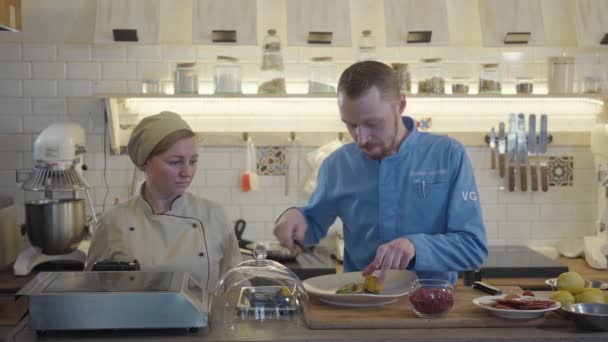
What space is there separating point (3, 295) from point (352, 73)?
243 cm

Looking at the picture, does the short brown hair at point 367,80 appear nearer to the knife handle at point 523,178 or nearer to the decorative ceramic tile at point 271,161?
the decorative ceramic tile at point 271,161

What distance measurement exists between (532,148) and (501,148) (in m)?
0.19

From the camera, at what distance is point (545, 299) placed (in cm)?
248

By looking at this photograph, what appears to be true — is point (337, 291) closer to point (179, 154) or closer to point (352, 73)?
point (352, 73)

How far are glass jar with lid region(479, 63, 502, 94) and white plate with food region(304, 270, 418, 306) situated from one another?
2354mm

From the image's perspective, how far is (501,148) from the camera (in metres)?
5.07

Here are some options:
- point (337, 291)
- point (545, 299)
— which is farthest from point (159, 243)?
point (545, 299)

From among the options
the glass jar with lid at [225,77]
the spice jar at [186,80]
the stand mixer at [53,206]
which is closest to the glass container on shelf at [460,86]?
the glass jar with lid at [225,77]

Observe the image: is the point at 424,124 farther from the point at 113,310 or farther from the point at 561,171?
the point at 113,310

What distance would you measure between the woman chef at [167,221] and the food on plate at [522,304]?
1.29 m

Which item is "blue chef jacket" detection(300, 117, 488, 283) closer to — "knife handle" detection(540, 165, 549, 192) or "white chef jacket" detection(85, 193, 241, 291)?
"white chef jacket" detection(85, 193, 241, 291)

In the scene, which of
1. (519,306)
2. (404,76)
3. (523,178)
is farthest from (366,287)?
(523,178)

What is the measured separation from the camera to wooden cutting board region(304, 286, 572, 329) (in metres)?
2.36

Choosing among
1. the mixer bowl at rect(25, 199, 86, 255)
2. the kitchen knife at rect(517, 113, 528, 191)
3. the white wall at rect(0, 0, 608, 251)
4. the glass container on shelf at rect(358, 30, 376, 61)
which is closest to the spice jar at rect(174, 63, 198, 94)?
the white wall at rect(0, 0, 608, 251)
